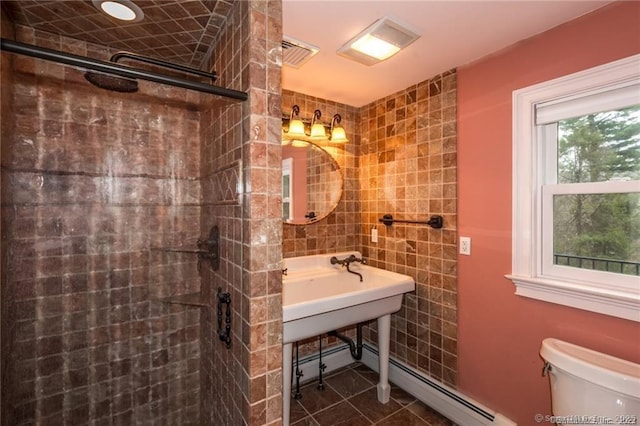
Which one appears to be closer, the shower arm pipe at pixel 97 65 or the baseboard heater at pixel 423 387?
the shower arm pipe at pixel 97 65

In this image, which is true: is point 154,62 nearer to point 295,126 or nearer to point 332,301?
point 295,126

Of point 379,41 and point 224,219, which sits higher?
point 379,41

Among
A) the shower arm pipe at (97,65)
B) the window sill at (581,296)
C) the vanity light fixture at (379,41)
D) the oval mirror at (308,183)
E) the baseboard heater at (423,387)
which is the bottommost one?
the baseboard heater at (423,387)

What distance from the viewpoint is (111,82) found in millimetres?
1324

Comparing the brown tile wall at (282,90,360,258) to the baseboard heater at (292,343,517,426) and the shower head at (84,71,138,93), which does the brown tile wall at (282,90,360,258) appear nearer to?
the baseboard heater at (292,343,517,426)

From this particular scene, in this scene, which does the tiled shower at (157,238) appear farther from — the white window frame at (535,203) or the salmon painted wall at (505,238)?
the white window frame at (535,203)

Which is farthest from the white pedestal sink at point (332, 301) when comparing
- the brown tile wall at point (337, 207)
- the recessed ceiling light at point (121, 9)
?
the recessed ceiling light at point (121, 9)

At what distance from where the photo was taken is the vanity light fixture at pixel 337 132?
2.22m

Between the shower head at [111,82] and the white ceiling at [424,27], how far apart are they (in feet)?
2.67

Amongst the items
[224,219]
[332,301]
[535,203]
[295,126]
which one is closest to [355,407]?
[332,301]

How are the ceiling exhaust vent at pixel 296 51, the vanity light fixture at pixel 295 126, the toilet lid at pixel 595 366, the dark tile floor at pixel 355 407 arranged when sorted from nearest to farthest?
Result: the toilet lid at pixel 595 366, the ceiling exhaust vent at pixel 296 51, the dark tile floor at pixel 355 407, the vanity light fixture at pixel 295 126

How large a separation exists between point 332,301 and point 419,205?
97 cm

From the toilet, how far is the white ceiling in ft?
5.02

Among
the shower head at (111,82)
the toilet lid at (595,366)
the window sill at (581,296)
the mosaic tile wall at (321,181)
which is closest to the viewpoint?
the toilet lid at (595,366)
